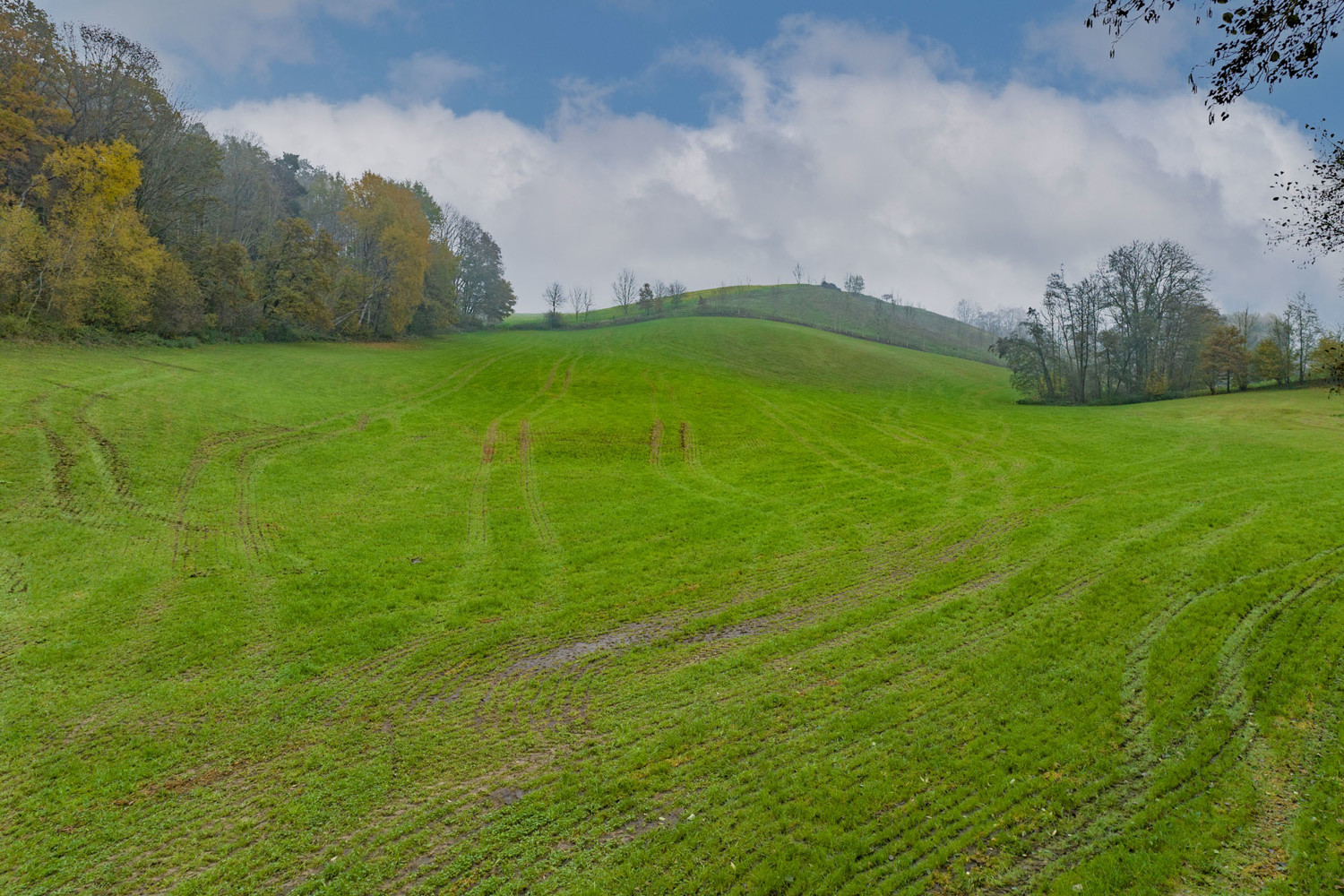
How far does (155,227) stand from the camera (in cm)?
4156

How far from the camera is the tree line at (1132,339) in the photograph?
52.8m

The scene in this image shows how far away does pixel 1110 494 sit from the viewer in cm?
1955

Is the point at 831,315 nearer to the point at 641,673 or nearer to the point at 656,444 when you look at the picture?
the point at 656,444

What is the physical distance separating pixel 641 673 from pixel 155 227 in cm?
5231

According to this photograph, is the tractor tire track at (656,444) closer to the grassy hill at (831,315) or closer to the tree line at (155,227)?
the tree line at (155,227)

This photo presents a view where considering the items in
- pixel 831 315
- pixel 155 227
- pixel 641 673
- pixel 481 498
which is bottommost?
pixel 641 673

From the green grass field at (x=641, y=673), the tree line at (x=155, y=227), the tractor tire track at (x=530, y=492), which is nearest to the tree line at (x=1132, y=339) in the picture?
the green grass field at (x=641, y=673)

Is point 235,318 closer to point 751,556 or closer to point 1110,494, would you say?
point 751,556

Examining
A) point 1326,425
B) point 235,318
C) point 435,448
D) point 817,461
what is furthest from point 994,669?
point 235,318

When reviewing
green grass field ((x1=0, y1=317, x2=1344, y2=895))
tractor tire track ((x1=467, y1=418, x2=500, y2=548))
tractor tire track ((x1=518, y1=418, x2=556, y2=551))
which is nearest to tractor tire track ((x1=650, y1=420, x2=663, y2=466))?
green grass field ((x1=0, y1=317, x2=1344, y2=895))

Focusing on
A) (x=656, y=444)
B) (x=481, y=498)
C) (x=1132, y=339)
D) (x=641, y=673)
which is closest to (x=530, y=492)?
(x=481, y=498)

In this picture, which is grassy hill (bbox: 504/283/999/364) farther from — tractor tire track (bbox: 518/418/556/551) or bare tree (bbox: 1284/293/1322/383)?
tractor tire track (bbox: 518/418/556/551)

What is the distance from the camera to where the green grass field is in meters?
6.23

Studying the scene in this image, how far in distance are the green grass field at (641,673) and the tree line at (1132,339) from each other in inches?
1365
